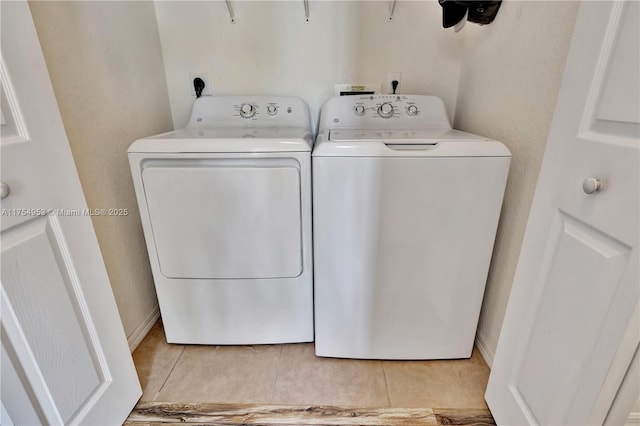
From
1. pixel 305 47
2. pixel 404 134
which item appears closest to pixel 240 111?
pixel 305 47

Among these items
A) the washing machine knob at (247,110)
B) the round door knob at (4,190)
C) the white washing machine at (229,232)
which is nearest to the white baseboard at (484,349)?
the white washing machine at (229,232)

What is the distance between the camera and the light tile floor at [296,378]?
46.4 inches

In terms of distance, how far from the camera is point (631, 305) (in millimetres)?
585

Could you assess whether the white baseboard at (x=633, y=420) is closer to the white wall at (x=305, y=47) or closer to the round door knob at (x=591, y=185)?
the round door knob at (x=591, y=185)

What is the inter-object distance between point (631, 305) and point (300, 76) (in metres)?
1.50

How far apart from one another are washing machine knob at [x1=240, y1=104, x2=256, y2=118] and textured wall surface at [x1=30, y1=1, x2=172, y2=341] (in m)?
0.41

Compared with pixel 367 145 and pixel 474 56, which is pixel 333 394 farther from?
pixel 474 56

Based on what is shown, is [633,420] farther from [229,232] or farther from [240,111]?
[240,111]

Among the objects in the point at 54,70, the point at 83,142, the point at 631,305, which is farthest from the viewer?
the point at 83,142

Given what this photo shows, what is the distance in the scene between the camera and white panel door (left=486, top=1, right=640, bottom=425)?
0.59 metres

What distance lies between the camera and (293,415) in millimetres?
1113

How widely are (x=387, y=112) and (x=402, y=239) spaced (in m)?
0.64

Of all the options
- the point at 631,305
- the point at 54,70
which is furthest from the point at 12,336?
the point at 631,305

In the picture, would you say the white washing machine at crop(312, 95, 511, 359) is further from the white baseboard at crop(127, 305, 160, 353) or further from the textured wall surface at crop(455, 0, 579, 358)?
the white baseboard at crop(127, 305, 160, 353)
